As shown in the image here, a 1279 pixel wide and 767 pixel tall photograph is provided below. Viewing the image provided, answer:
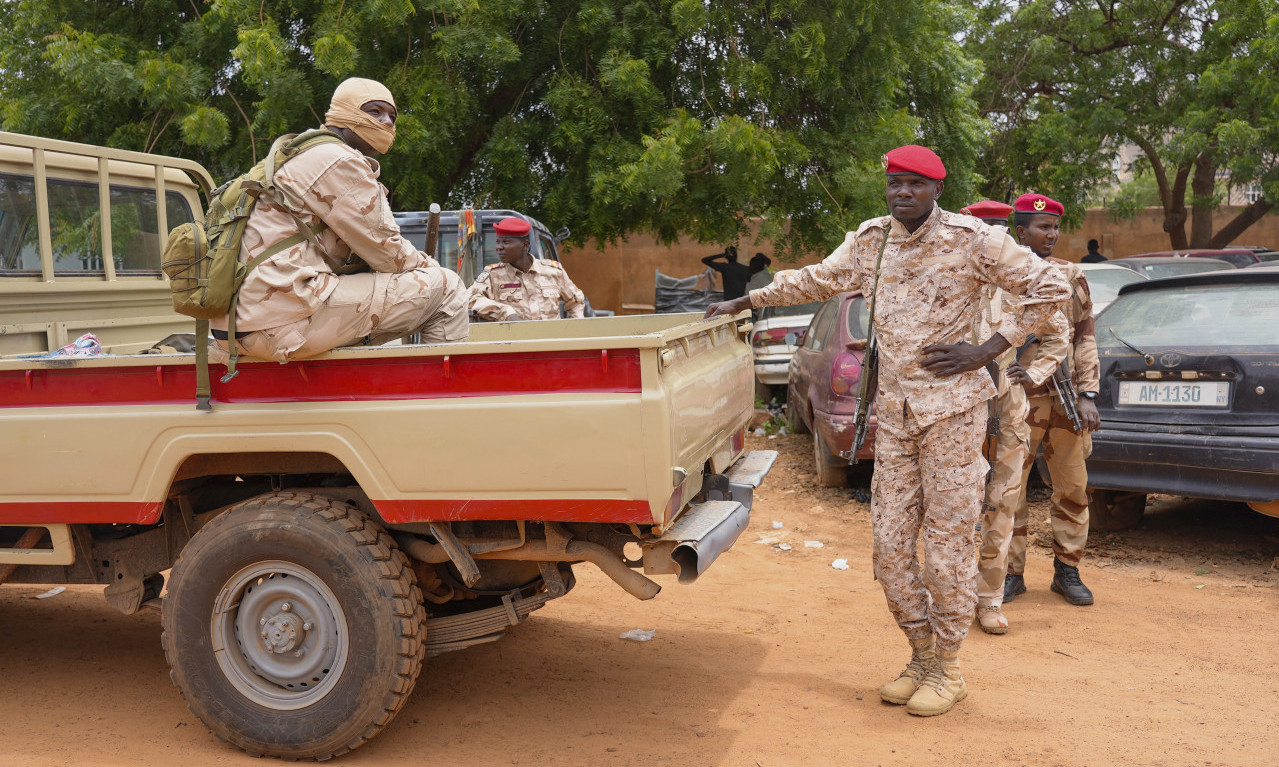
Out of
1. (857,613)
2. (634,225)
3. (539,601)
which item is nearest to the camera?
(539,601)

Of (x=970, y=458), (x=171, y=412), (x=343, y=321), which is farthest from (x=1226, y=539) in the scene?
(x=171, y=412)

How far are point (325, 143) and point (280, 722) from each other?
1.98 meters

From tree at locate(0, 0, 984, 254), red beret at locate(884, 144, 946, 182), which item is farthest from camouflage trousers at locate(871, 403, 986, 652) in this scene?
tree at locate(0, 0, 984, 254)

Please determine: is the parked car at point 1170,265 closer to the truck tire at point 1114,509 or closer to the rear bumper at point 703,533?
the truck tire at point 1114,509

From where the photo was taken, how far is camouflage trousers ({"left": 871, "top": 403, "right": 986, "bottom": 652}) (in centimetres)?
399

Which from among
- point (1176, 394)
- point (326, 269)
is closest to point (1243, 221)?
point (1176, 394)

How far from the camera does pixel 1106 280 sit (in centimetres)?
1003

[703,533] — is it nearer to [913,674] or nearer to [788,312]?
[913,674]

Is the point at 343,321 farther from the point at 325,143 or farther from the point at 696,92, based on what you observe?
the point at 696,92

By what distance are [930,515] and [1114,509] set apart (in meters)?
3.30

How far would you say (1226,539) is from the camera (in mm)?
6480

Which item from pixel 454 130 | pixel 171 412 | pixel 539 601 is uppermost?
pixel 454 130

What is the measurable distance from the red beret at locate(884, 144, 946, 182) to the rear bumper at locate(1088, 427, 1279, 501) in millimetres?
2647

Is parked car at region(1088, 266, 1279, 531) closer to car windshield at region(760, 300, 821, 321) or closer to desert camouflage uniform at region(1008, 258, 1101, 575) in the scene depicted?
desert camouflage uniform at region(1008, 258, 1101, 575)
